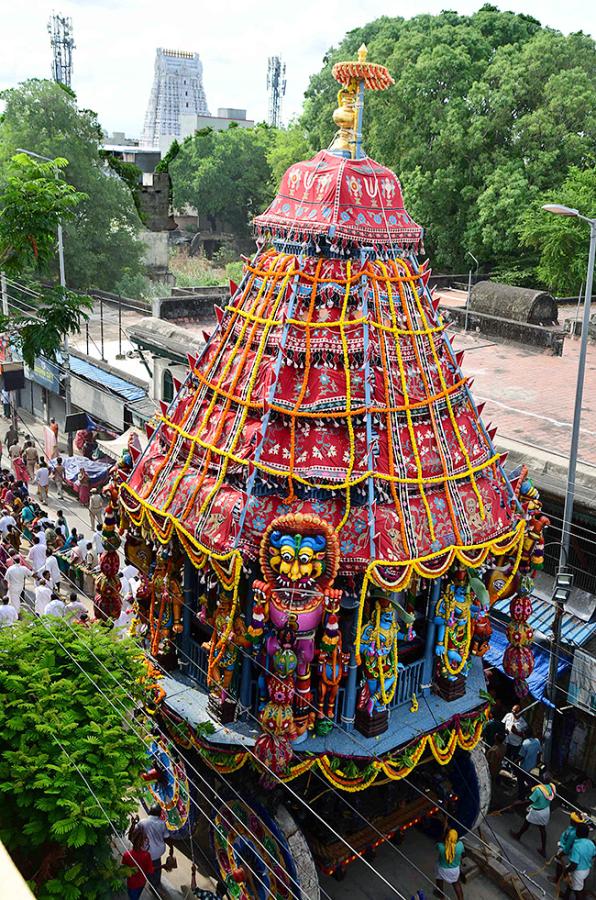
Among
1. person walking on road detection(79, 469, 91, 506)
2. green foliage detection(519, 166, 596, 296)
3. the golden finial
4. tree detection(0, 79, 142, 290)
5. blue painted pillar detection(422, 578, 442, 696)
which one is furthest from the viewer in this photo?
tree detection(0, 79, 142, 290)

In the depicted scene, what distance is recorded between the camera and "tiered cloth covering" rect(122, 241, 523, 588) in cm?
1012

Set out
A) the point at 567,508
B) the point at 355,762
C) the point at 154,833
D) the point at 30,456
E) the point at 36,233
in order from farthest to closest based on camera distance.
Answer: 1. the point at 30,456
2. the point at 36,233
3. the point at 567,508
4. the point at 154,833
5. the point at 355,762

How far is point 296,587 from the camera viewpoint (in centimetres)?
Answer: 949

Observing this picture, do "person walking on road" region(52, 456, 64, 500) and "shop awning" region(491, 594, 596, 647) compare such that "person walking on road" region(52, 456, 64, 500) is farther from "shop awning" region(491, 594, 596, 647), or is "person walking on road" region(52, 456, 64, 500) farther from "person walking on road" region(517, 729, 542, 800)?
"person walking on road" region(517, 729, 542, 800)

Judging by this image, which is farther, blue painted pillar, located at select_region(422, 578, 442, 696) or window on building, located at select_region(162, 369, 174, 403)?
window on building, located at select_region(162, 369, 174, 403)

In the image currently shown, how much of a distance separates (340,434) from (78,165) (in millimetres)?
33530

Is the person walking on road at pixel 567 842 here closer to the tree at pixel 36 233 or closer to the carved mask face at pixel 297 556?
the carved mask face at pixel 297 556

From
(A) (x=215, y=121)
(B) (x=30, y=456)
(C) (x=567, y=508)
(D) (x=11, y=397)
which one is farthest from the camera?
(A) (x=215, y=121)

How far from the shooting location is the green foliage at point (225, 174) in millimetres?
63375

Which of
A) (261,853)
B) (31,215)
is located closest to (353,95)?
(31,215)

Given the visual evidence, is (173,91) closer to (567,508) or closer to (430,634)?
(567,508)

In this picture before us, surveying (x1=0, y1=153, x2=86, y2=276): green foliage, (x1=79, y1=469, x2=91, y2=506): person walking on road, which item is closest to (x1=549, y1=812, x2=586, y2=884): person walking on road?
(x1=0, y1=153, x2=86, y2=276): green foliage

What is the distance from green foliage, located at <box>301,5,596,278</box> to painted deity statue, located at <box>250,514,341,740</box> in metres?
29.7

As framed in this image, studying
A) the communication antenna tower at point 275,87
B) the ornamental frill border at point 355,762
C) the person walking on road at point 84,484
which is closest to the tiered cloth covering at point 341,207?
the ornamental frill border at point 355,762
